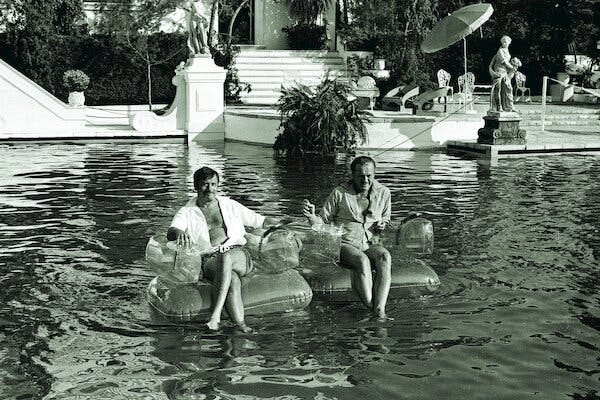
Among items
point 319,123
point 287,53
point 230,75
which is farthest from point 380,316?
point 287,53

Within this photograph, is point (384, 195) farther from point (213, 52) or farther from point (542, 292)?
point (213, 52)

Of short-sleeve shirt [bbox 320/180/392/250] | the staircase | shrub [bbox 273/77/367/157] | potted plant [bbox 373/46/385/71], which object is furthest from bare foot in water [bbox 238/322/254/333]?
potted plant [bbox 373/46/385/71]

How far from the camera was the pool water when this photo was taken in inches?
266

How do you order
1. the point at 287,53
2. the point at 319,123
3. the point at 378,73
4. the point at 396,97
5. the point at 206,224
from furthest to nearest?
the point at 287,53 < the point at 378,73 < the point at 396,97 < the point at 319,123 < the point at 206,224

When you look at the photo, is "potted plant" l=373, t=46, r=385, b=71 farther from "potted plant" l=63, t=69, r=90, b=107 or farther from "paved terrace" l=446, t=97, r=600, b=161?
"potted plant" l=63, t=69, r=90, b=107

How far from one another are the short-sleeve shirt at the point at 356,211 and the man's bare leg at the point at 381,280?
1.69ft

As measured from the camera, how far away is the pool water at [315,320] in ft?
22.2

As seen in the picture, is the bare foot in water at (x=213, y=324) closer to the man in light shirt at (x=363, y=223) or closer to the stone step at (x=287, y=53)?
the man in light shirt at (x=363, y=223)

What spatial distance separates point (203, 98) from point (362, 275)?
17120 millimetres

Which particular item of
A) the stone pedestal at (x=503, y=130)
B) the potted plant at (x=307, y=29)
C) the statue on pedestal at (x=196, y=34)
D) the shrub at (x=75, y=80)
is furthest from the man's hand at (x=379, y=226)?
the potted plant at (x=307, y=29)

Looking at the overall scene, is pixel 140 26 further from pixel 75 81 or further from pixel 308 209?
pixel 308 209

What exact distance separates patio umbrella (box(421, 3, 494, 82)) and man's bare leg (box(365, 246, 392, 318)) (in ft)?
45.6

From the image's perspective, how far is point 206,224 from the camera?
27.9ft

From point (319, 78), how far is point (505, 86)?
11030 millimetres
